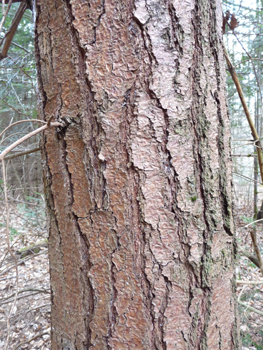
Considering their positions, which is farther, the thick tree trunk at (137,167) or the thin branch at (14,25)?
the thin branch at (14,25)

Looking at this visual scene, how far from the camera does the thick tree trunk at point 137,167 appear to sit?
1.92 ft

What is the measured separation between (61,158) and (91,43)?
12.0 inches

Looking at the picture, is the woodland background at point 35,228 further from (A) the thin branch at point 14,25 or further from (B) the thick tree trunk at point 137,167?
(B) the thick tree trunk at point 137,167

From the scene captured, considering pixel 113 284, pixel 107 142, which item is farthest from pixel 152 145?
pixel 113 284

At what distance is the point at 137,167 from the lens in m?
0.59

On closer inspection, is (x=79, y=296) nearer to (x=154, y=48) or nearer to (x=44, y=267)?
(x=154, y=48)

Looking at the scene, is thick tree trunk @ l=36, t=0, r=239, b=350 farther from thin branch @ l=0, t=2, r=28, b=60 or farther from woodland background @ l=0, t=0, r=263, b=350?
woodland background @ l=0, t=0, r=263, b=350

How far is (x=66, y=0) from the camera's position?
1.98 feet

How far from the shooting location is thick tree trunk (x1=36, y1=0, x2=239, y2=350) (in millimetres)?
586

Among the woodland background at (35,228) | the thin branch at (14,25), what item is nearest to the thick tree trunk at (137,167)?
the thin branch at (14,25)

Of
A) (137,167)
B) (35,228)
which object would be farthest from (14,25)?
(35,228)

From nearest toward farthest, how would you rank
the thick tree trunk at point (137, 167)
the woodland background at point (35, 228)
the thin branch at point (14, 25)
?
the thick tree trunk at point (137, 167), the thin branch at point (14, 25), the woodland background at point (35, 228)

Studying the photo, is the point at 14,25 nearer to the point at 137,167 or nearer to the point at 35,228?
the point at 137,167

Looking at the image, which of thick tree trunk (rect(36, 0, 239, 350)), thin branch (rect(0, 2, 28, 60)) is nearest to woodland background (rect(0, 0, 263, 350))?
thin branch (rect(0, 2, 28, 60))
